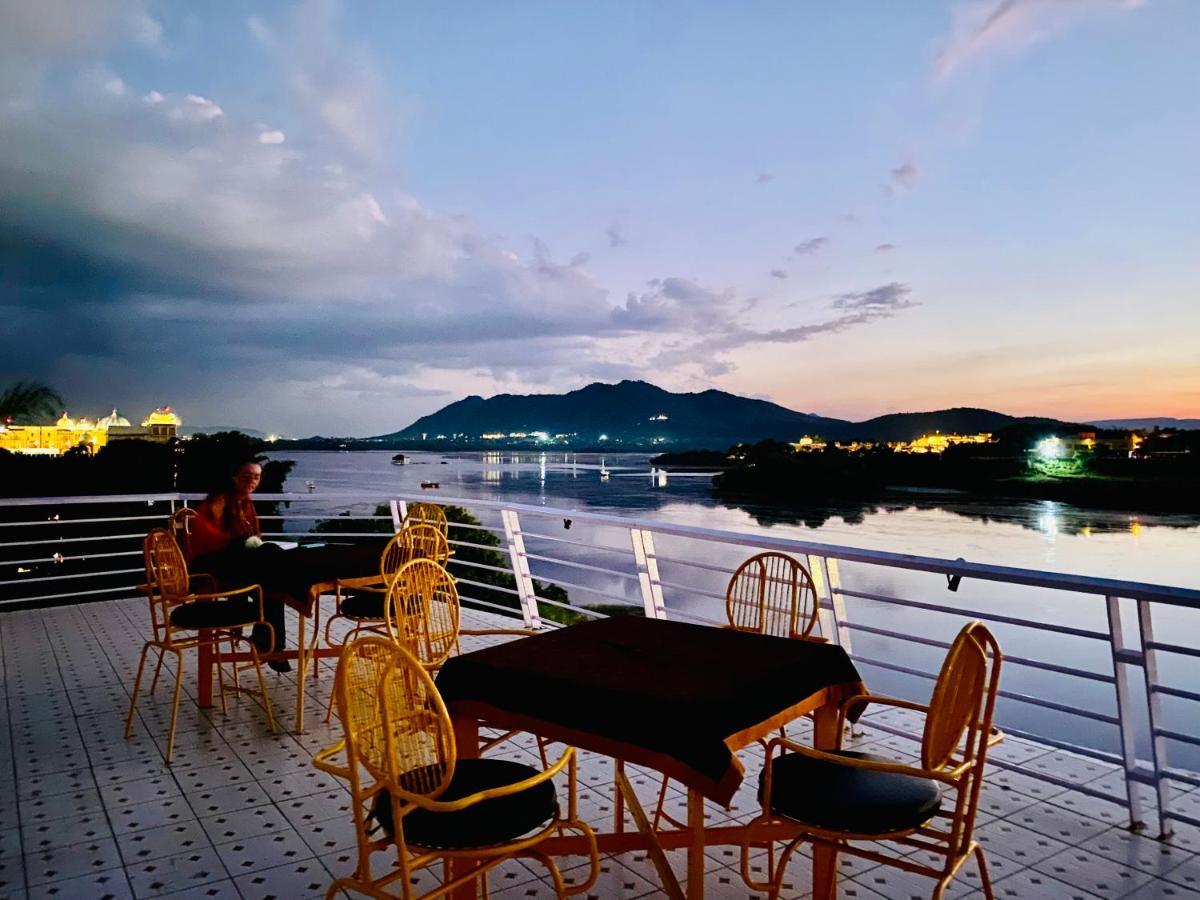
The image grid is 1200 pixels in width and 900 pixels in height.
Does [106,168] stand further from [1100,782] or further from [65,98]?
[1100,782]

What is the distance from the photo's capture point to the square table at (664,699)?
75.2 inches

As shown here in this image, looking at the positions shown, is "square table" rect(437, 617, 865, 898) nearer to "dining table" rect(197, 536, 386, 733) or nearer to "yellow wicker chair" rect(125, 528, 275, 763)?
"dining table" rect(197, 536, 386, 733)

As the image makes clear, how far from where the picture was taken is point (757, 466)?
47031 mm

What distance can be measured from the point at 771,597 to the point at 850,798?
1297mm

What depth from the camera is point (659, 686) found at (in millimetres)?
2068

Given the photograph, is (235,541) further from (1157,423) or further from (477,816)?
(1157,423)

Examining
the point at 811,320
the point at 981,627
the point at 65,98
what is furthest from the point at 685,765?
the point at 811,320

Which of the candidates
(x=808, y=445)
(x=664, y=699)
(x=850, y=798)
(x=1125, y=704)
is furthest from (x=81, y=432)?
(x=808, y=445)

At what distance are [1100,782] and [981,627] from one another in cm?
201

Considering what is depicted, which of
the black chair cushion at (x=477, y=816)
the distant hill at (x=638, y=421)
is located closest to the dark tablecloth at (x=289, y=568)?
the black chair cushion at (x=477, y=816)

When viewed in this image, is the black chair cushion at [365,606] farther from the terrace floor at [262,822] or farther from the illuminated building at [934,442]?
the illuminated building at [934,442]

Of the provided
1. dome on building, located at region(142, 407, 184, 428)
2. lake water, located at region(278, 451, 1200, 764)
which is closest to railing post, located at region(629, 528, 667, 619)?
lake water, located at region(278, 451, 1200, 764)

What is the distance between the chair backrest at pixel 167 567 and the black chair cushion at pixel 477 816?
2506mm

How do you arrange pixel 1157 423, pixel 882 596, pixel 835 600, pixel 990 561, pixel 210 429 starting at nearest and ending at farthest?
pixel 882 596
pixel 835 600
pixel 1157 423
pixel 210 429
pixel 990 561
